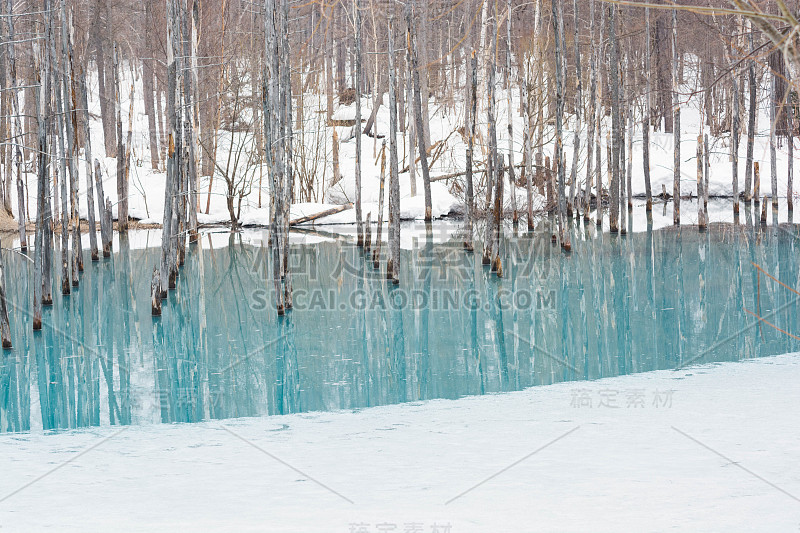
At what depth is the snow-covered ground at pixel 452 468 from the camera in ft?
12.6

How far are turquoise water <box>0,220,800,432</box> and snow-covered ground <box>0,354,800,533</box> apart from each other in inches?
40.3

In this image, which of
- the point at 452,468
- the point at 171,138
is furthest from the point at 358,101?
the point at 452,468

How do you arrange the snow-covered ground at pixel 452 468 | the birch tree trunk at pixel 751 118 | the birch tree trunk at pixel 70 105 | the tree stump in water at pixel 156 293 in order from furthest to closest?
1. the birch tree trunk at pixel 751 118
2. the birch tree trunk at pixel 70 105
3. the tree stump in water at pixel 156 293
4. the snow-covered ground at pixel 452 468

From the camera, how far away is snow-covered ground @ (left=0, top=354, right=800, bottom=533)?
3.84 m

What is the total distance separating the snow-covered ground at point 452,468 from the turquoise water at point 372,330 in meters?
1.02

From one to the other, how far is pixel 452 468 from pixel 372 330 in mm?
5628

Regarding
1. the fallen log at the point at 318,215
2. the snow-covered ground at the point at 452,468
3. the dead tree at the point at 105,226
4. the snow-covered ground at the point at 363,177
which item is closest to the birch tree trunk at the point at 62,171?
the dead tree at the point at 105,226

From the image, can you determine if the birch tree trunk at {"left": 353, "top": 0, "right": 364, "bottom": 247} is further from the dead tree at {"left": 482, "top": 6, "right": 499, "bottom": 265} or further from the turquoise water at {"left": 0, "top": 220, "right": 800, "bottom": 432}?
the dead tree at {"left": 482, "top": 6, "right": 499, "bottom": 265}

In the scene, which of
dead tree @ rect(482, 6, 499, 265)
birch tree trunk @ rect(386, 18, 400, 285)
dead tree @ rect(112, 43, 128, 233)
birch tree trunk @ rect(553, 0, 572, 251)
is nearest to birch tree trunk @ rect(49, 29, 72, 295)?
dead tree @ rect(112, 43, 128, 233)

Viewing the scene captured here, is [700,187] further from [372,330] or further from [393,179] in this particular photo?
[372,330]

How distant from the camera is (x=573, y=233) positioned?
19.8 metres

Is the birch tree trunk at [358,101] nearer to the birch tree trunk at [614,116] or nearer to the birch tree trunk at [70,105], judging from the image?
the birch tree trunk at [70,105]

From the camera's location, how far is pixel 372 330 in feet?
33.7

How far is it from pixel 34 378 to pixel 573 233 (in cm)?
1422
